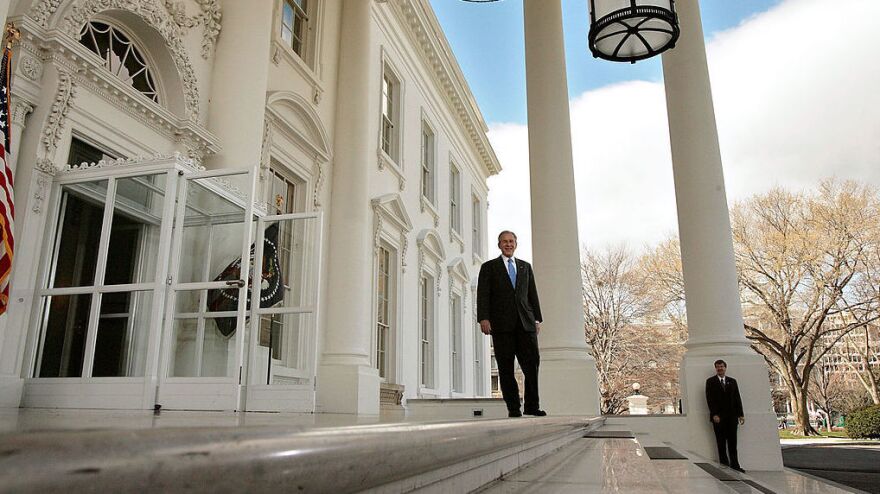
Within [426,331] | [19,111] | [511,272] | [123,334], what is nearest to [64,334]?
[123,334]

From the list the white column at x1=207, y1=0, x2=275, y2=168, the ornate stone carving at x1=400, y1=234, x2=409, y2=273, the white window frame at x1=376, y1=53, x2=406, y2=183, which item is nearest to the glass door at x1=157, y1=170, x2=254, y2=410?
the white column at x1=207, y1=0, x2=275, y2=168

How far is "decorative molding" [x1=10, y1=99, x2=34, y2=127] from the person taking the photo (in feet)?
17.8

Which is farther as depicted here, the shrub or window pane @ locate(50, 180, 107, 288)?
the shrub

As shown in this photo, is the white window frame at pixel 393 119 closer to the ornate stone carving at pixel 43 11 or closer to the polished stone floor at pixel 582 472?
the ornate stone carving at pixel 43 11

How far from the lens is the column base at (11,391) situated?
16.6 ft

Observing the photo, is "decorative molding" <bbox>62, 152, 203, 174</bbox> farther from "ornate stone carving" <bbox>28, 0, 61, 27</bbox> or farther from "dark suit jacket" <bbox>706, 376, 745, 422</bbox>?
"dark suit jacket" <bbox>706, 376, 745, 422</bbox>

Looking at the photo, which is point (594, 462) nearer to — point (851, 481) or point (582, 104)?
point (851, 481)

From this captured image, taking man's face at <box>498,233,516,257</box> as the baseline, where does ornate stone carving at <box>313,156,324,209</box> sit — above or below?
above

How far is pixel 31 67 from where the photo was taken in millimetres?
5617

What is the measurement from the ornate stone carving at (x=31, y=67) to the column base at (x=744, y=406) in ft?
27.9

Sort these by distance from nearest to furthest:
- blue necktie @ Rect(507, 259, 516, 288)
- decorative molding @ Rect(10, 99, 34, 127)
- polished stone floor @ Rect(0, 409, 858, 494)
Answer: polished stone floor @ Rect(0, 409, 858, 494), decorative molding @ Rect(10, 99, 34, 127), blue necktie @ Rect(507, 259, 516, 288)

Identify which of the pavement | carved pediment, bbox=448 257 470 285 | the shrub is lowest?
the pavement

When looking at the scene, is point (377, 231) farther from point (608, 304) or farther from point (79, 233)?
point (608, 304)

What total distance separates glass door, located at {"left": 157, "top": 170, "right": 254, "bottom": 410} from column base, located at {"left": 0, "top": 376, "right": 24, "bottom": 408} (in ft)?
3.60
